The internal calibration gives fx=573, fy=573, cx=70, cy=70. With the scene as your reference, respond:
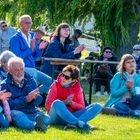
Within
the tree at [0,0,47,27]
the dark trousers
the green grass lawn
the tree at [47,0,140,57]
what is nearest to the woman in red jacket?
the green grass lawn

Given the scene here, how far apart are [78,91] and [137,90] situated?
1.86 meters

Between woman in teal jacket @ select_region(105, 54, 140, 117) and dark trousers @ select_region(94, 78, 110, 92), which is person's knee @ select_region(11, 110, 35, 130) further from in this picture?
dark trousers @ select_region(94, 78, 110, 92)

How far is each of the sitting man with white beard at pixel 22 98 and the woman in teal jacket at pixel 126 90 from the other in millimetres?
2420

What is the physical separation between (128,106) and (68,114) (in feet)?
7.67

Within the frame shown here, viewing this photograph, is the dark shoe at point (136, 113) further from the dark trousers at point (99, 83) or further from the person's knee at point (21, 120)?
the dark trousers at point (99, 83)

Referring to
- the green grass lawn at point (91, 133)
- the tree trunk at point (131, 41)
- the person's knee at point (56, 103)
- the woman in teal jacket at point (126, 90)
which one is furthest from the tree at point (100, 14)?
the person's knee at point (56, 103)

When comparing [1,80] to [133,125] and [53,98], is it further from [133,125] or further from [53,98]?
[133,125]

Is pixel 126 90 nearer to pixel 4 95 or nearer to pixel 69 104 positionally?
pixel 69 104

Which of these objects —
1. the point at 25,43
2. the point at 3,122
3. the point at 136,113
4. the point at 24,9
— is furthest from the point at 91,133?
the point at 24,9

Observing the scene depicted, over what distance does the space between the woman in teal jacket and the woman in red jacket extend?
1644 millimetres

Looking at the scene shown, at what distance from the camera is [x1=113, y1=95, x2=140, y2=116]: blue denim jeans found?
1078 centimetres

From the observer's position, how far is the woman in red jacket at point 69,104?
8.82 meters

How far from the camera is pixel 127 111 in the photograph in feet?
35.4

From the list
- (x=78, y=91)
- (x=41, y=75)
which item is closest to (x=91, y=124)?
(x=78, y=91)
